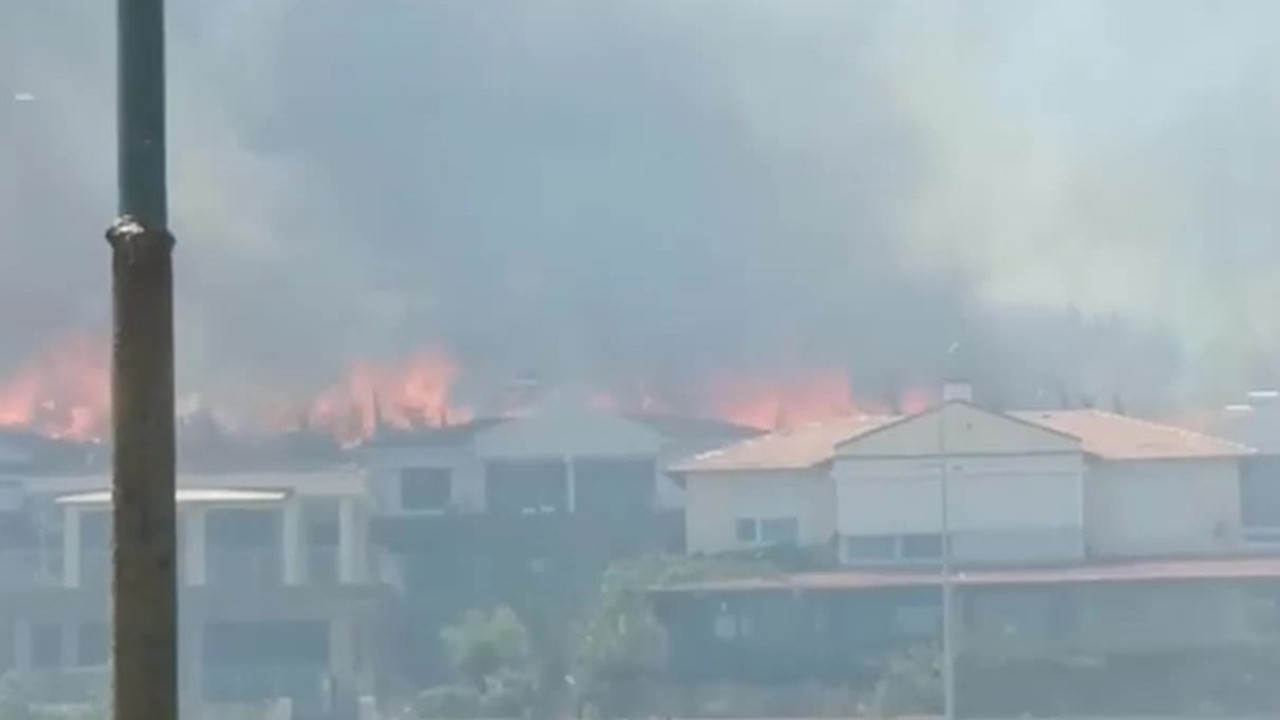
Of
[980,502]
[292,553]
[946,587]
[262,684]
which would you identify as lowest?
[262,684]

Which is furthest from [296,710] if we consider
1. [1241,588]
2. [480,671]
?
Answer: [1241,588]

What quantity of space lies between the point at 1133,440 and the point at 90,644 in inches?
378

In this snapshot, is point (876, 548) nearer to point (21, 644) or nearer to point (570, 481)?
point (570, 481)

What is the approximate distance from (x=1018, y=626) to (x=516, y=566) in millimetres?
4827

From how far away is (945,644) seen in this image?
82.9 feet

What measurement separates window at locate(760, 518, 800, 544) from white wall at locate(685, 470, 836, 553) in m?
0.06

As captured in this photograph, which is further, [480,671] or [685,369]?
[685,369]

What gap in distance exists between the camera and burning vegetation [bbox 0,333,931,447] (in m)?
27.6

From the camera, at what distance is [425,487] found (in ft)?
90.4

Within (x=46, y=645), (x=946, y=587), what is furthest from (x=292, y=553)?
(x=946, y=587)

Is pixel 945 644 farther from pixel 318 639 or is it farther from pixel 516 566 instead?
pixel 318 639

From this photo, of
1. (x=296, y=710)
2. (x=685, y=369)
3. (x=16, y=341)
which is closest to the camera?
(x=296, y=710)

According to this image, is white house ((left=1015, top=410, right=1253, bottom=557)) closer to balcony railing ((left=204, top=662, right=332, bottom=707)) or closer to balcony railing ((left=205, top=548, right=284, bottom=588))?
balcony railing ((left=204, top=662, right=332, bottom=707))

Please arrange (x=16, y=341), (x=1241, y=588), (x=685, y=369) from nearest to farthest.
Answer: (x=1241, y=588) → (x=16, y=341) → (x=685, y=369)
